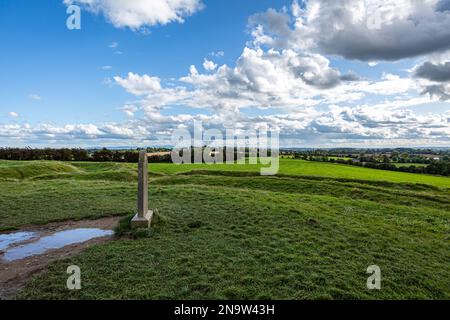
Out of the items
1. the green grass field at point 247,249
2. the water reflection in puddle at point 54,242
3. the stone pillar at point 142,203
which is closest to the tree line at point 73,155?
the green grass field at point 247,249

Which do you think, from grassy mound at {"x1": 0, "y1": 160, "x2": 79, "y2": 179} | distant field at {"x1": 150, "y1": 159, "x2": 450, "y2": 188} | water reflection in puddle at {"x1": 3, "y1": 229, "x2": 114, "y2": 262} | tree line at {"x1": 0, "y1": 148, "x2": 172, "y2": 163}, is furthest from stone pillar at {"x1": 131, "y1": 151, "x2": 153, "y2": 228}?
tree line at {"x1": 0, "y1": 148, "x2": 172, "y2": 163}

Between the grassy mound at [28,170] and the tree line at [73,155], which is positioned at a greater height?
the tree line at [73,155]

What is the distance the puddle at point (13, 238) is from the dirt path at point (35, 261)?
293mm

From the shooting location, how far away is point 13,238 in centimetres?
1078

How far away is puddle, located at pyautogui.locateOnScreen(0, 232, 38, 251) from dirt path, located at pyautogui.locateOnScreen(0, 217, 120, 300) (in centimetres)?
29

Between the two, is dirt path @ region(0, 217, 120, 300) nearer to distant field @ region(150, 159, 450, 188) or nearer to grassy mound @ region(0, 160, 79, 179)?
grassy mound @ region(0, 160, 79, 179)

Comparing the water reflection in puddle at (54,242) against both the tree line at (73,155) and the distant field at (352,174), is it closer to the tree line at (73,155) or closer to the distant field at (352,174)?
the distant field at (352,174)

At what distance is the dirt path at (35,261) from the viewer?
7.16 metres

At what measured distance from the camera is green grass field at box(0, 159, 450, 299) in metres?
7.10

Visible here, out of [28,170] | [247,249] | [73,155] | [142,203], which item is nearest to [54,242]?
[142,203]

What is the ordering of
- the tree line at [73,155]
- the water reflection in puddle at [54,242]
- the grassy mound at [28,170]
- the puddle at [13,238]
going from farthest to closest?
the tree line at [73,155]
the grassy mound at [28,170]
the puddle at [13,238]
the water reflection in puddle at [54,242]
